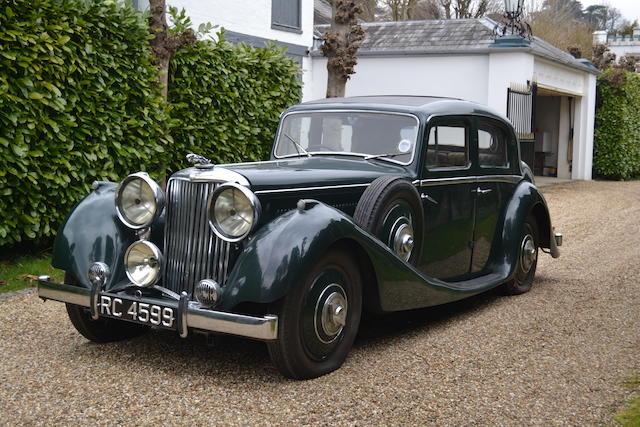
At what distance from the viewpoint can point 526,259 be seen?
6277mm

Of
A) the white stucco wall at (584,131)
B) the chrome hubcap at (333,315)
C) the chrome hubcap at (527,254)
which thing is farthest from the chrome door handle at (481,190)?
the white stucco wall at (584,131)

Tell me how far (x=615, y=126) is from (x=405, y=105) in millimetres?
16136

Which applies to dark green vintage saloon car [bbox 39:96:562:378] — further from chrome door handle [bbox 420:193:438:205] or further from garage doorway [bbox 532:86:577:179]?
garage doorway [bbox 532:86:577:179]

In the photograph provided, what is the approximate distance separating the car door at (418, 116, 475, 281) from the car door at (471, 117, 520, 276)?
10 cm

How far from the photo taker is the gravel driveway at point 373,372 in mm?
3494

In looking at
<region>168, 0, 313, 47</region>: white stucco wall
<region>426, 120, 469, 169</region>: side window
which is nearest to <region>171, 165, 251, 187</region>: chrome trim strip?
<region>426, 120, 469, 169</region>: side window

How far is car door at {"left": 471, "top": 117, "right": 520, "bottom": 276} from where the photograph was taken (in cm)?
575

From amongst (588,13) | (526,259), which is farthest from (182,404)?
(588,13)

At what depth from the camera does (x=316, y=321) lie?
3953 mm

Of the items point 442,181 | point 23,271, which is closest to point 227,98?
point 23,271

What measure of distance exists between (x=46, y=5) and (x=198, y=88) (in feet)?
7.08

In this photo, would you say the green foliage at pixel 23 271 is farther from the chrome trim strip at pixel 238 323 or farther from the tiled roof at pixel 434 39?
the tiled roof at pixel 434 39

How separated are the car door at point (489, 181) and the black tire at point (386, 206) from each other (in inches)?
37.8

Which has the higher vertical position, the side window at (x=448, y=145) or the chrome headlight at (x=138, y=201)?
the side window at (x=448, y=145)
